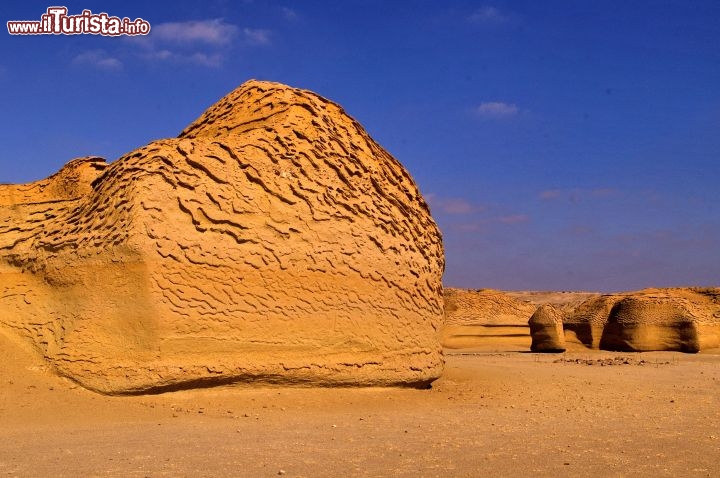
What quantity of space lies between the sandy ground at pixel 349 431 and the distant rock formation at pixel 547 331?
418 inches

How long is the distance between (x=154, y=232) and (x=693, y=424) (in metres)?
4.86

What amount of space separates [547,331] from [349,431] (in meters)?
14.6

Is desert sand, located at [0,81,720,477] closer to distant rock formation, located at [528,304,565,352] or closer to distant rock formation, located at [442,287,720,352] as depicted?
distant rock formation, located at [442,287,720,352]

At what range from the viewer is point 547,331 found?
18.8 metres

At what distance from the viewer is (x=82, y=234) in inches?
255

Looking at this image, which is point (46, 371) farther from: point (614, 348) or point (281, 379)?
point (614, 348)

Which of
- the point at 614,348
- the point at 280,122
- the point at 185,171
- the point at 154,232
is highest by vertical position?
the point at 280,122

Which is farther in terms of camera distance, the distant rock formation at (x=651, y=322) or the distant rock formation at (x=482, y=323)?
the distant rock formation at (x=482, y=323)

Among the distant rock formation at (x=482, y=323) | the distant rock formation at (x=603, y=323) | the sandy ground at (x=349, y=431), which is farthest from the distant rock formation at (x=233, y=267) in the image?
the distant rock formation at (x=482, y=323)

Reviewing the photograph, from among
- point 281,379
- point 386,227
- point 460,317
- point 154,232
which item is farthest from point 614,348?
point 154,232

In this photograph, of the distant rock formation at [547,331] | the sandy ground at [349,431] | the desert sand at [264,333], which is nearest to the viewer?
the sandy ground at [349,431]

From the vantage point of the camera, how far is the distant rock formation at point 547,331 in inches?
736

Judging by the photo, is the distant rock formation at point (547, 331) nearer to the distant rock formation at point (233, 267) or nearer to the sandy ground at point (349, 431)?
the sandy ground at point (349, 431)

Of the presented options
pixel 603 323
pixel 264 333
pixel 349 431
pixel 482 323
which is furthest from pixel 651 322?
pixel 349 431
